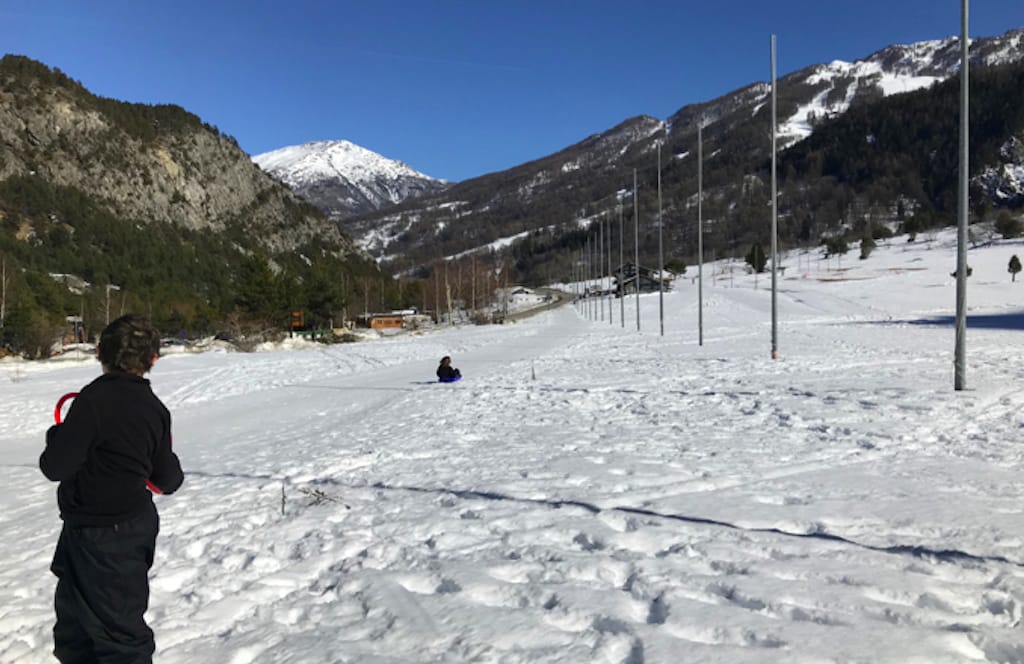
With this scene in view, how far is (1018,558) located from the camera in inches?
160

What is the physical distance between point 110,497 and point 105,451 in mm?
221

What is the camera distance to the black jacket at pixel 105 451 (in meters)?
2.81

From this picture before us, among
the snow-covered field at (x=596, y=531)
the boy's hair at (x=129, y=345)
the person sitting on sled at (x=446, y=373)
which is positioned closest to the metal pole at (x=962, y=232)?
the snow-covered field at (x=596, y=531)

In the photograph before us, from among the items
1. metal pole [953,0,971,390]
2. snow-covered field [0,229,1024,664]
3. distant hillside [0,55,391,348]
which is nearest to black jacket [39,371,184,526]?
snow-covered field [0,229,1024,664]

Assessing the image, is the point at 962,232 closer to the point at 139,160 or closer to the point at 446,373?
the point at 446,373

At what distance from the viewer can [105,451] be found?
2.91 m

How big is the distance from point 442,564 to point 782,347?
20802 mm

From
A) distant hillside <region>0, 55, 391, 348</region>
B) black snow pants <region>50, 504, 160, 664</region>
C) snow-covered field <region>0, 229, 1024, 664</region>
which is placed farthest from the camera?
distant hillside <region>0, 55, 391, 348</region>

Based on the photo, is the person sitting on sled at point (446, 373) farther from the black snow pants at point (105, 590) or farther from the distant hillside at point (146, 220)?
the distant hillside at point (146, 220)

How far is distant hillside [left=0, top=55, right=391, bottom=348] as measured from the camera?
73125mm

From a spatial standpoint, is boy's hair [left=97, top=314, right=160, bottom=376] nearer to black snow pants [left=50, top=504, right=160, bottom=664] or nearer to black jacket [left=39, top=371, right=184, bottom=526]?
black jacket [left=39, top=371, right=184, bottom=526]

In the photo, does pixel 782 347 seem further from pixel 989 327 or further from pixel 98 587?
pixel 98 587

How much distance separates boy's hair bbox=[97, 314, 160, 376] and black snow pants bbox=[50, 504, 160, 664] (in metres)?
0.74

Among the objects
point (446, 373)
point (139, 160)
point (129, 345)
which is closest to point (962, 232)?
point (446, 373)
